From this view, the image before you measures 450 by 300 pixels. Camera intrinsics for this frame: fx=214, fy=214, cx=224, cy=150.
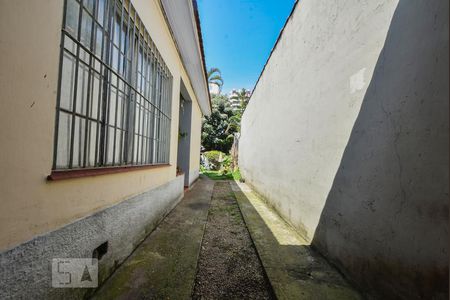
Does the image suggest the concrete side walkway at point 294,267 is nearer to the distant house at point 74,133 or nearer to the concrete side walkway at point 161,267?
the concrete side walkway at point 161,267

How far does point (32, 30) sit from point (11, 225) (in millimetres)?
1133

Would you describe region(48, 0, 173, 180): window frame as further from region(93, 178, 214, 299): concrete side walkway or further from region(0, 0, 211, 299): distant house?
region(93, 178, 214, 299): concrete side walkway

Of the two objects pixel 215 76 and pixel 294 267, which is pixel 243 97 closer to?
pixel 215 76

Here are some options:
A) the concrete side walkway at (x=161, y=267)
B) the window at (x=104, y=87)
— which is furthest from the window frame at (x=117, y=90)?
the concrete side walkway at (x=161, y=267)

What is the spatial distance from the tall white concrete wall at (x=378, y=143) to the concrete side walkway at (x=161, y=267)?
1.74 meters

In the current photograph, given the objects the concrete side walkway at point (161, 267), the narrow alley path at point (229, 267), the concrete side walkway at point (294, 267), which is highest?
the concrete side walkway at point (294, 267)

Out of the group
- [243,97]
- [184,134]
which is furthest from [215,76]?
[184,134]

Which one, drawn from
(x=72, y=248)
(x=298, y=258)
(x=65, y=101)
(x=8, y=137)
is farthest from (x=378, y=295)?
(x=65, y=101)

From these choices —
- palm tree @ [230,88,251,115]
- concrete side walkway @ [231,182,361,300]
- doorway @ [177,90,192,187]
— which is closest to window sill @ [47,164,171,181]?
concrete side walkway @ [231,182,361,300]

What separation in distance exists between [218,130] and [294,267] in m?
19.5

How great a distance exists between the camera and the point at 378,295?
6.00 feet

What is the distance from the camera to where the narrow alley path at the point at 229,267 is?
215 centimetres

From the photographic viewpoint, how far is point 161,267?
252cm

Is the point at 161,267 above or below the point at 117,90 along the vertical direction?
below
